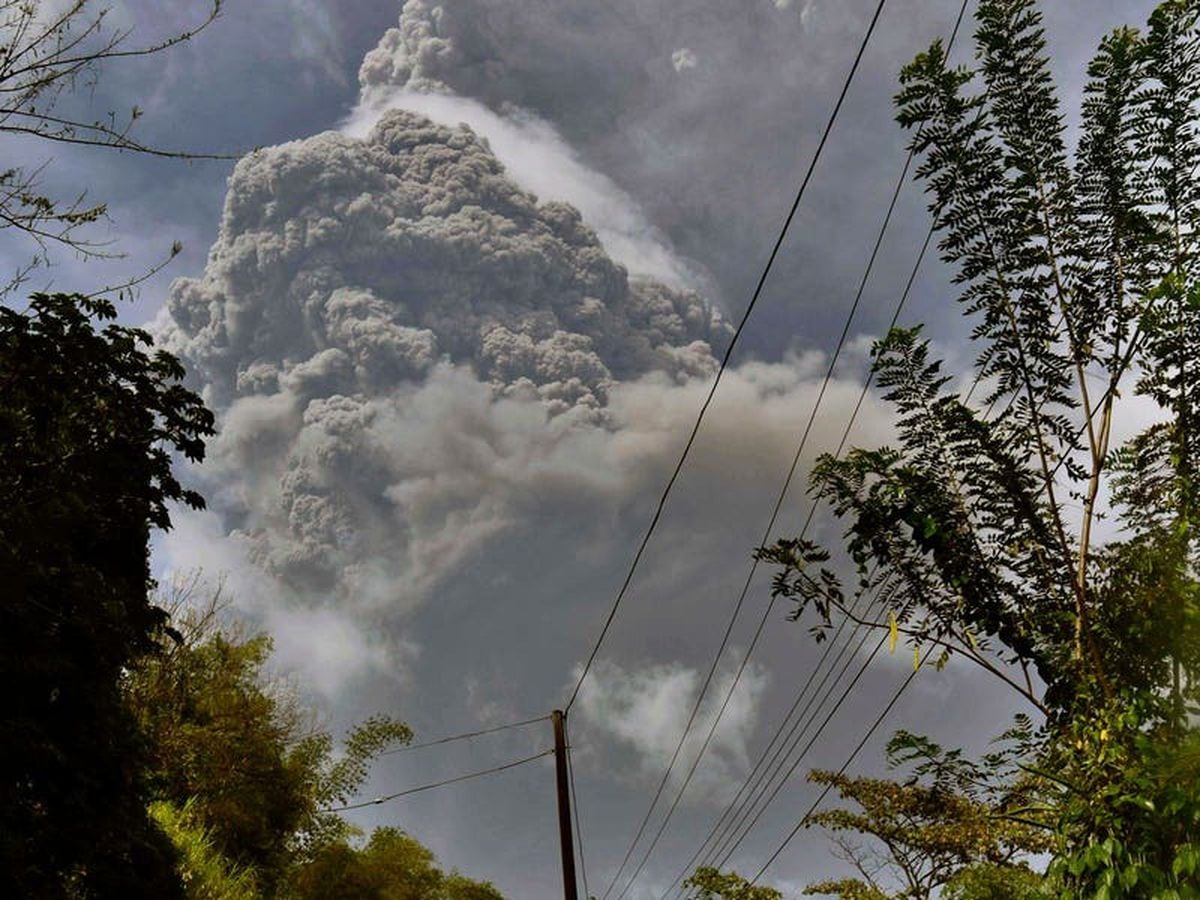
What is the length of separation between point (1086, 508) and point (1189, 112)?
117 inches

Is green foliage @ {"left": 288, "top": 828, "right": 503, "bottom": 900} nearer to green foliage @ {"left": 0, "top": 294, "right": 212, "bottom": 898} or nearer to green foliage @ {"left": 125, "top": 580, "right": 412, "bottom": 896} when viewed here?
green foliage @ {"left": 125, "top": 580, "right": 412, "bottom": 896}

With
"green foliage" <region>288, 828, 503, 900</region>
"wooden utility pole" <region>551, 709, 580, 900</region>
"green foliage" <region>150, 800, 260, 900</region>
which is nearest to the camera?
"green foliage" <region>150, 800, 260, 900</region>

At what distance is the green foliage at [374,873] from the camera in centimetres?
2103

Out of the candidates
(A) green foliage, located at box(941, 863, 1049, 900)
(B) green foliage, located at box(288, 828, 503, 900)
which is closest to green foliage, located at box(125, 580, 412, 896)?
(B) green foliage, located at box(288, 828, 503, 900)

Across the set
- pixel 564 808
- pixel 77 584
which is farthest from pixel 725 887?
pixel 77 584

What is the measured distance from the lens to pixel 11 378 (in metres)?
9.20

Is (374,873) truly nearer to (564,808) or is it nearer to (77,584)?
(564,808)

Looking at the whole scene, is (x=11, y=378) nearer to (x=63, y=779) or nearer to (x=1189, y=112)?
(x=63, y=779)

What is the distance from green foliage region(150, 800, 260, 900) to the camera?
44.1ft

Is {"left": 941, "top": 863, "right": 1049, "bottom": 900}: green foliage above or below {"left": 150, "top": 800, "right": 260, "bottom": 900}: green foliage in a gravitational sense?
above

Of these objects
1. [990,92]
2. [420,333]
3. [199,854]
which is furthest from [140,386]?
[420,333]

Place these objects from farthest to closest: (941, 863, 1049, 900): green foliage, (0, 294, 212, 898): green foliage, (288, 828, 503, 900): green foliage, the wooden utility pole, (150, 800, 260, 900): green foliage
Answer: (288, 828, 503, 900): green foliage, the wooden utility pole, (150, 800, 260, 900): green foliage, (941, 863, 1049, 900): green foliage, (0, 294, 212, 898): green foliage

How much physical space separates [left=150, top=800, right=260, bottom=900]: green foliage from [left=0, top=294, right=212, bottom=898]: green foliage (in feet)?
10.6

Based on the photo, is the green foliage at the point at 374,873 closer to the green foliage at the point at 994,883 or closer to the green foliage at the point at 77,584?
the green foliage at the point at 77,584
